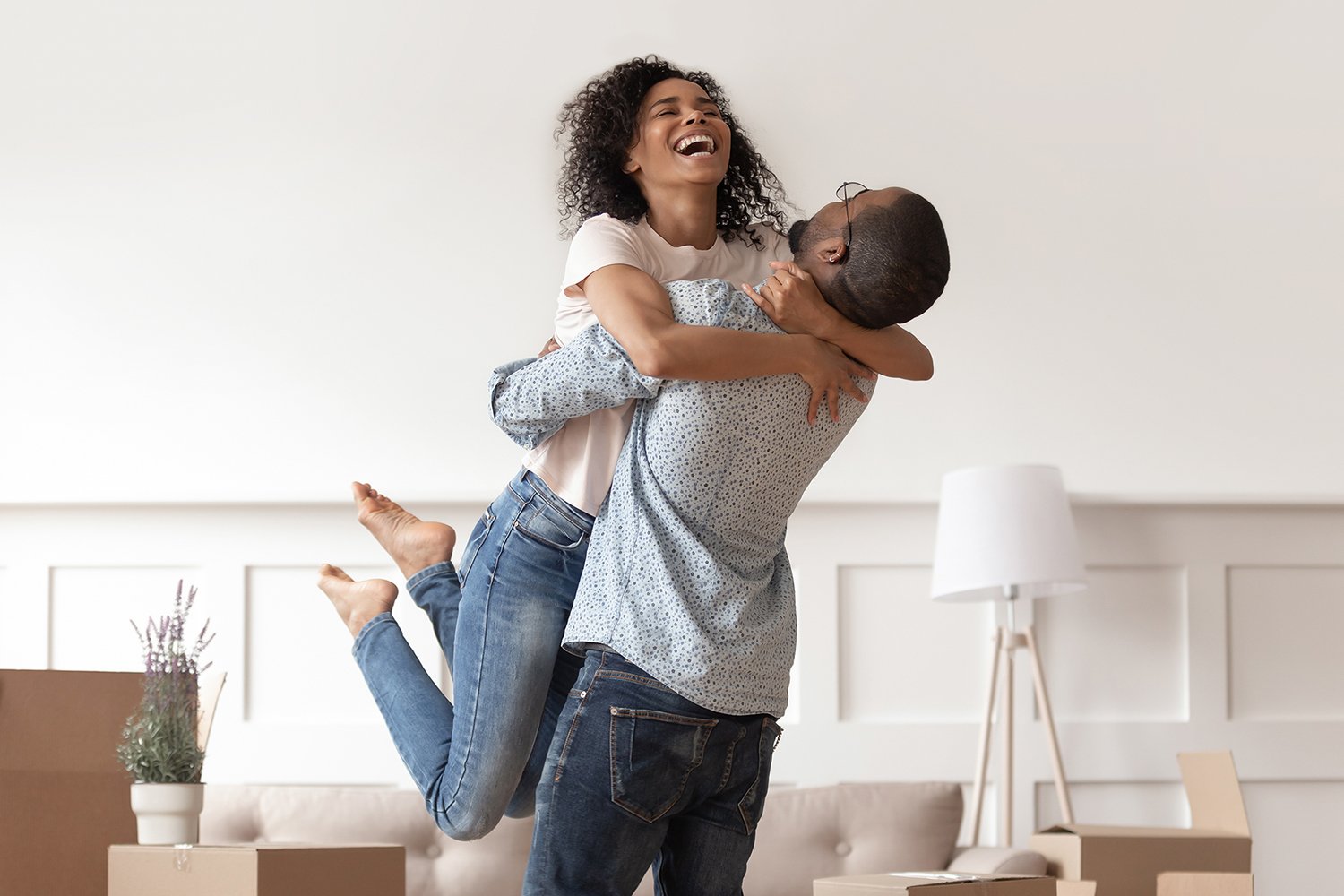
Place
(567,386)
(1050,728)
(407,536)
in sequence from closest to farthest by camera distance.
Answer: (567,386), (407,536), (1050,728)

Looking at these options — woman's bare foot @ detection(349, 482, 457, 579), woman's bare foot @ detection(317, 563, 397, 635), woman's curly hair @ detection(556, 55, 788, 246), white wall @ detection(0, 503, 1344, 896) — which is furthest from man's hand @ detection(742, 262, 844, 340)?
white wall @ detection(0, 503, 1344, 896)

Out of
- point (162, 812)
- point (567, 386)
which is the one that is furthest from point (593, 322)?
point (162, 812)

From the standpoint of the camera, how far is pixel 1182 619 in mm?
3367

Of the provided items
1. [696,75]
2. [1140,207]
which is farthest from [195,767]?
[1140,207]

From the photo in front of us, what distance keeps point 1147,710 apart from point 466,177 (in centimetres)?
218

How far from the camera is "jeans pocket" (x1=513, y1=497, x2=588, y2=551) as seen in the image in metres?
1.66

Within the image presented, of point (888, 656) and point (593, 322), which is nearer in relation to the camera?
point (593, 322)

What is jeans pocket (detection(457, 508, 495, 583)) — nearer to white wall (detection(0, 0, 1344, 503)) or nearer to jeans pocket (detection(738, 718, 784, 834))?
jeans pocket (detection(738, 718, 784, 834))

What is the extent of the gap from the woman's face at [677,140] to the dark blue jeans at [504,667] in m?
0.43

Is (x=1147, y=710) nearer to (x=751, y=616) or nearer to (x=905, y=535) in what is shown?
(x=905, y=535)

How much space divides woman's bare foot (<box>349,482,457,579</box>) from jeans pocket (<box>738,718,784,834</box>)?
1.76 feet

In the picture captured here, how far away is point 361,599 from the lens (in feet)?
6.37

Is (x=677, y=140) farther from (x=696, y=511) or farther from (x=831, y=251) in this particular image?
(x=696, y=511)

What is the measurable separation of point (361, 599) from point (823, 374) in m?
0.81
